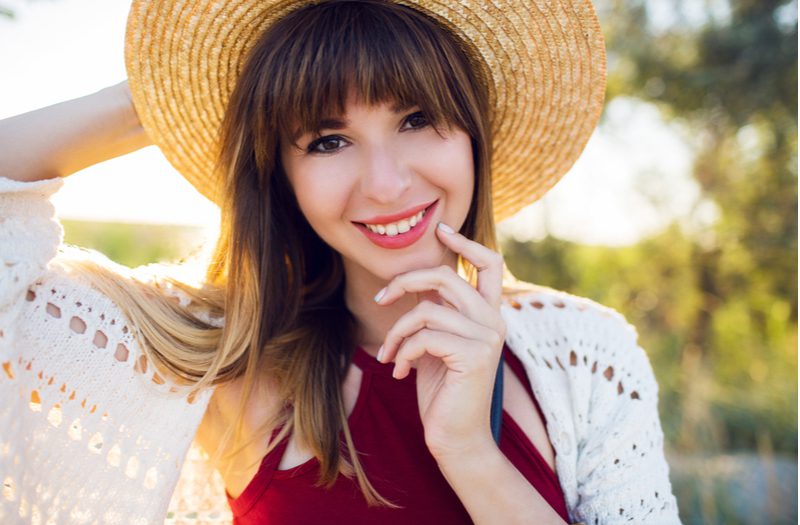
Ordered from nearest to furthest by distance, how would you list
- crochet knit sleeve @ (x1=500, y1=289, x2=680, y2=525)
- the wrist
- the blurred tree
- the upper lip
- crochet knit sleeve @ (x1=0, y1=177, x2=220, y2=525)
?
1. crochet knit sleeve @ (x1=0, y1=177, x2=220, y2=525)
2. the wrist
3. the upper lip
4. crochet knit sleeve @ (x1=500, y1=289, x2=680, y2=525)
5. the blurred tree

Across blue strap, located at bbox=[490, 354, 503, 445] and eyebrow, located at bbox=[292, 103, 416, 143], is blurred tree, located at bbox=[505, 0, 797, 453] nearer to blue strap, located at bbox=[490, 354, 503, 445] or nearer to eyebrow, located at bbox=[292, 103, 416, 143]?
blue strap, located at bbox=[490, 354, 503, 445]

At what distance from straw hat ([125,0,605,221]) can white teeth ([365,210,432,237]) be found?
51cm

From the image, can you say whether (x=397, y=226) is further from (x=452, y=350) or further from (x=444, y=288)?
(x=452, y=350)

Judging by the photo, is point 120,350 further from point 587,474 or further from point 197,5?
point 587,474

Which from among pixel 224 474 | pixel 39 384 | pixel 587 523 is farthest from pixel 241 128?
pixel 587 523

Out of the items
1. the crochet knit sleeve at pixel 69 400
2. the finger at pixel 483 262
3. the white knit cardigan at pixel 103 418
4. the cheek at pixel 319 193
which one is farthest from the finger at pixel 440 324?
the crochet knit sleeve at pixel 69 400

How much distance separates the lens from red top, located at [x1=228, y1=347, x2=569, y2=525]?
1.87m

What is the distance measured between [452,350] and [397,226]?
14.7 inches

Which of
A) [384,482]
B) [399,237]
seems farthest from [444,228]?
[384,482]

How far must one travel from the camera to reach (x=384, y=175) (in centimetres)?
174

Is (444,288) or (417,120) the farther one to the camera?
(417,120)

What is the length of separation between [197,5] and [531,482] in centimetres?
153

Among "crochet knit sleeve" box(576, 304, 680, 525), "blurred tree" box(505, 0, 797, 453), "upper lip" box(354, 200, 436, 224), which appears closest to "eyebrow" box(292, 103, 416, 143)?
"upper lip" box(354, 200, 436, 224)

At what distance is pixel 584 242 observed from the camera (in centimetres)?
623
